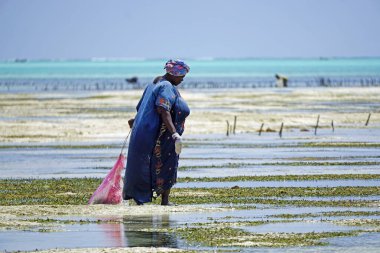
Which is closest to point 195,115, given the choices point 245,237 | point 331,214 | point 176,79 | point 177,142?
point 176,79

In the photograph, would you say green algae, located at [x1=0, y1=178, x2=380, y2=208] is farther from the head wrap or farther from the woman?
the head wrap

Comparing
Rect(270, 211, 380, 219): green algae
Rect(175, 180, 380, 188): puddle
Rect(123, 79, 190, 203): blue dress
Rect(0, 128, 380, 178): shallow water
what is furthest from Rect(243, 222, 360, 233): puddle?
Rect(0, 128, 380, 178): shallow water

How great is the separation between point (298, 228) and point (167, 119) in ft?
9.12

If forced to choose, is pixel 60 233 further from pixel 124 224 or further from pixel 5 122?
pixel 5 122

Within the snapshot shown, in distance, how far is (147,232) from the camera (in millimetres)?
12719

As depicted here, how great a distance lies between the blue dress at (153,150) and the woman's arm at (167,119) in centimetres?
18

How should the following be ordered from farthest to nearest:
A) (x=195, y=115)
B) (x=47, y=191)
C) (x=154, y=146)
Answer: (x=195, y=115) < (x=47, y=191) < (x=154, y=146)

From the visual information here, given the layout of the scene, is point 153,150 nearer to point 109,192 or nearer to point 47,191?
point 109,192

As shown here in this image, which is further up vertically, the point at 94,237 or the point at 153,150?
the point at 153,150

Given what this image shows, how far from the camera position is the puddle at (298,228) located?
12656 mm

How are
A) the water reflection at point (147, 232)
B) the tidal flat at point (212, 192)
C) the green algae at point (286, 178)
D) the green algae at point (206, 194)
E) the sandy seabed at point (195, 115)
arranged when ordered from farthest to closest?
1. the sandy seabed at point (195, 115)
2. the green algae at point (286, 178)
3. the green algae at point (206, 194)
4. the tidal flat at point (212, 192)
5. the water reflection at point (147, 232)

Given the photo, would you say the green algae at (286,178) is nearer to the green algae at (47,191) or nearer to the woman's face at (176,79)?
the green algae at (47,191)

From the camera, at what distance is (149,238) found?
12.2 metres

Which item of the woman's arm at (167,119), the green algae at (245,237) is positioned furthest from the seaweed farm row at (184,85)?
the green algae at (245,237)
